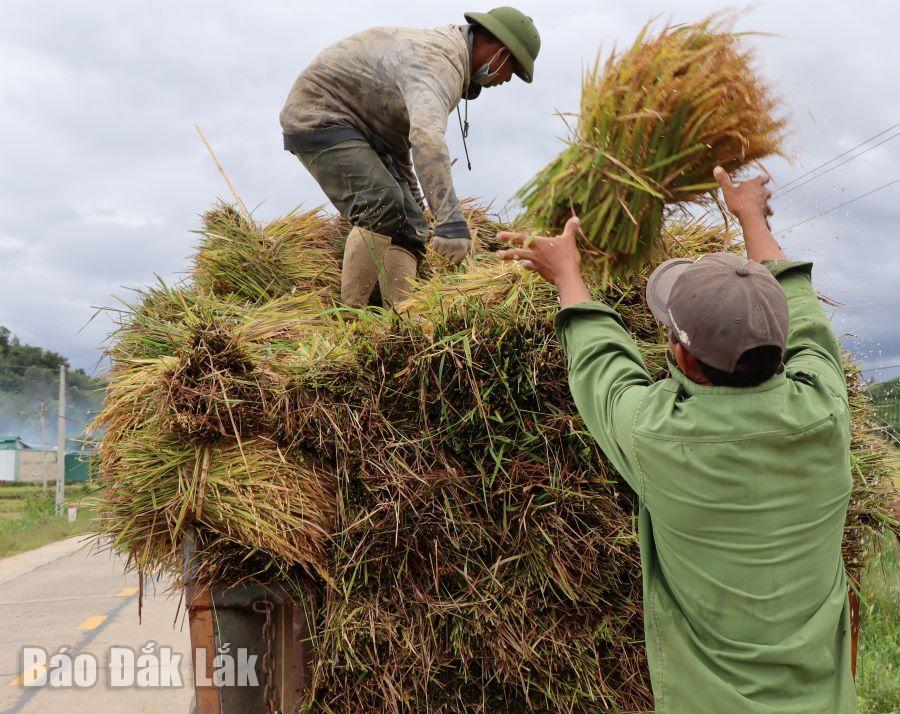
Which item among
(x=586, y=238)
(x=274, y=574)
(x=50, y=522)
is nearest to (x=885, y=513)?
(x=586, y=238)

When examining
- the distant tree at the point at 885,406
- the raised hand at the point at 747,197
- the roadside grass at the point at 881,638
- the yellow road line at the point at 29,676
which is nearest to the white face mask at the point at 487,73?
the raised hand at the point at 747,197

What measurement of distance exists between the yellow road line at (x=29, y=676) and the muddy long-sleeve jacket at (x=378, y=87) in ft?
18.2

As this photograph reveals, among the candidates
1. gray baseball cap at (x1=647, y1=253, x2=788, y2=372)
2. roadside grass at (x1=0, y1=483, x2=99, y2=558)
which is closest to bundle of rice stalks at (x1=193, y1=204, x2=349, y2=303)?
gray baseball cap at (x1=647, y1=253, x2=788, y2=372)

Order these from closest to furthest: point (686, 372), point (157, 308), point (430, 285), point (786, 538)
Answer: point (786, 538)
point (686, 372)
point (430, 285)
point (157, 308)

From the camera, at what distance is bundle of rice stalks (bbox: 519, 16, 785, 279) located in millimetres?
1666

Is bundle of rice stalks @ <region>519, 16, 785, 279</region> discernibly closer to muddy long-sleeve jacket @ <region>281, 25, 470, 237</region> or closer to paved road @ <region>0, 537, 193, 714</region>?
muddy long-sleeve jacket @ <region>281, 25, 470, 237</region>

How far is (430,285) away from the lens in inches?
83.4

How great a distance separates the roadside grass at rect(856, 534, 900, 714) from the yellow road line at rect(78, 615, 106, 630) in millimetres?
7071

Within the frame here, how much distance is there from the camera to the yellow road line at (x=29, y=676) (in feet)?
20.2

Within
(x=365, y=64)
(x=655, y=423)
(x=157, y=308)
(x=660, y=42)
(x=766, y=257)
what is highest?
(x=365, y=64)

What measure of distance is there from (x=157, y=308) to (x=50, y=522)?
20331 millimetres

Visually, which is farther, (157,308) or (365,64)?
(365,64)

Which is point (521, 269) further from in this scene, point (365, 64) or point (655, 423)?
point (365, 64)

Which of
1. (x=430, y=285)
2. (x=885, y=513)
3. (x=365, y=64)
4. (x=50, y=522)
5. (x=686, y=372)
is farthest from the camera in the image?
(x=50, y=522)
